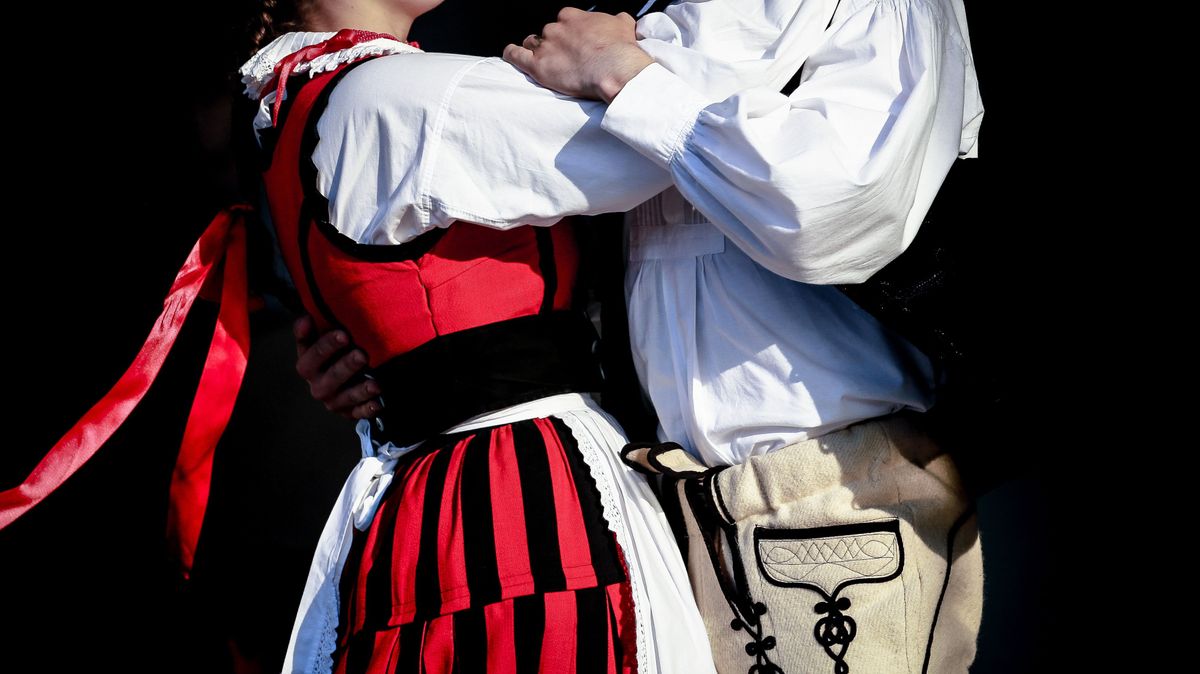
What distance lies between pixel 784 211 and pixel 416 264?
0.43 meters

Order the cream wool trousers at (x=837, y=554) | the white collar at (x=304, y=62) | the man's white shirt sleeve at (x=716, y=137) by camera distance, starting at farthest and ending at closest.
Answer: the white collar at (x=304, y=62) → the cream wool trousers at (x=837, y=554) → the man's white shirt sleeve at (x=716, y=137)

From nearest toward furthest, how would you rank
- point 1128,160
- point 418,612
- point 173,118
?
point 418,612 → point 1128,160 → point 173,118

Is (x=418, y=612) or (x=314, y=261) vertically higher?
(x=314, y=261)

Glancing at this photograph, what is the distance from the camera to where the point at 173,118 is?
193 cm

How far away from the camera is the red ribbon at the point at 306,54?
38.2 inches

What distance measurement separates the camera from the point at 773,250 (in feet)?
2.56

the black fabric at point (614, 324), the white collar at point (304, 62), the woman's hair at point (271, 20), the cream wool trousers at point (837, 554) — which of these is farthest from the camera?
the woman's hair at point (271, 20)

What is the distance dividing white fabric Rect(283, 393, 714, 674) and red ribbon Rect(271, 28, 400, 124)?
0.46 m

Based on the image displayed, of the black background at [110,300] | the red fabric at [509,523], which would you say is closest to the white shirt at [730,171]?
the red fabric at [509,523]

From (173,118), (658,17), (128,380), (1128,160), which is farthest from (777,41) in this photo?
(173,118)

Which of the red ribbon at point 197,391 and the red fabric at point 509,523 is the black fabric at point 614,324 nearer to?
the red fabric at point 509,523

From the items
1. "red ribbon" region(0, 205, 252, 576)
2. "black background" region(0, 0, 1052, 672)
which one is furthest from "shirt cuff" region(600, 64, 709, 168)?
"black background" region(0, 0, 1052, 672)

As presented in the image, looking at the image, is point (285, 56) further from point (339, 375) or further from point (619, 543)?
point (619, 543)

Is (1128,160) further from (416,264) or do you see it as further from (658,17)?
(416,264)
